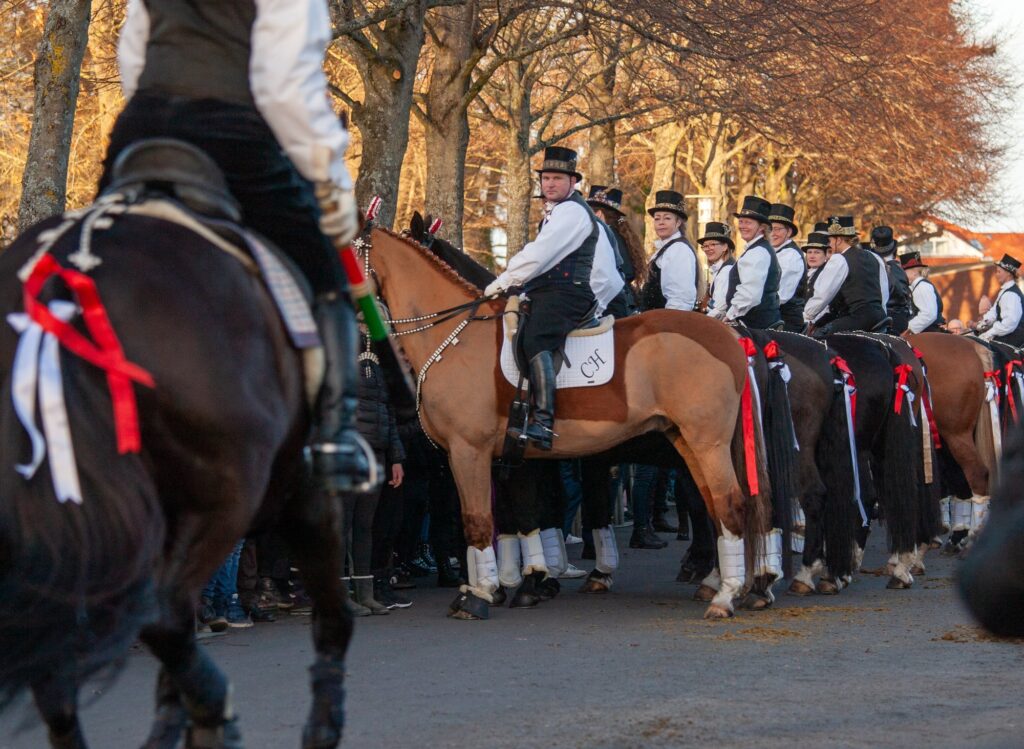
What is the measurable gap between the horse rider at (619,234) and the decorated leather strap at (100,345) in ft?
30.2

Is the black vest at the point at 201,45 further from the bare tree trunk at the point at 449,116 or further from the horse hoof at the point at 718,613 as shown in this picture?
the bare tree trunk at the point at 449,116

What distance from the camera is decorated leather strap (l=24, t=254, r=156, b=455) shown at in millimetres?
3816

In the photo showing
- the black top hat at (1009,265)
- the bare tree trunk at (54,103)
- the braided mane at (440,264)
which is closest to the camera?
the bare tree trunk at (54,103)

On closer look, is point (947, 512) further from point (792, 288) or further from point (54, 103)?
point (54, 103)

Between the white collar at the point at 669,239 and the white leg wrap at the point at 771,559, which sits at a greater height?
the white collar at the point at 669,239

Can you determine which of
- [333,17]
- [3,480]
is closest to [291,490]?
[3,480]

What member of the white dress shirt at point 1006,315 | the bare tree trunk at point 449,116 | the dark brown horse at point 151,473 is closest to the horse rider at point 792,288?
the bare tree trunk at point 449,116

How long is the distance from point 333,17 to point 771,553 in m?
7.61

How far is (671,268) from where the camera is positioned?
43.6 feet

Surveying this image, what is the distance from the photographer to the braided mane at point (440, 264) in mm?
10945

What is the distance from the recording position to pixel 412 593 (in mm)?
12250

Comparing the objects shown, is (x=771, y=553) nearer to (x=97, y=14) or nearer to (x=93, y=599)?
(x=93, y=599)

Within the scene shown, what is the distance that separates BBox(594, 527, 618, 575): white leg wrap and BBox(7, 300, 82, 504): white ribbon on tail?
882 centimetres

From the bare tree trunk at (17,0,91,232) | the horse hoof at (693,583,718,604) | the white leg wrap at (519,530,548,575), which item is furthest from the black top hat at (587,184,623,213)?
the bare tree trunk at (17,0,91,232)
